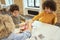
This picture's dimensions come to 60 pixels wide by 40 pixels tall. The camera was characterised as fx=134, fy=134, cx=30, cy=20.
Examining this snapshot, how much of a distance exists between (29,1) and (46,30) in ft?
8.10

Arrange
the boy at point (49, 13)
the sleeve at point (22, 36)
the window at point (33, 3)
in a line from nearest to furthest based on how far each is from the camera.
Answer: the sleeve at point (22, 36) < the boy at point (49, 13) < the window at point (33, 3)

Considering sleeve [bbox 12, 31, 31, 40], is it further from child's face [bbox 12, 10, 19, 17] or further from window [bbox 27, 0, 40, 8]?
window [bbox 27, 0, 40, 8]

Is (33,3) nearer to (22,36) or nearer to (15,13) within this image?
(15,13)

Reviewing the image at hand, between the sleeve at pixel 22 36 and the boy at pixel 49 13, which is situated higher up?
the boy at pixel 49 13

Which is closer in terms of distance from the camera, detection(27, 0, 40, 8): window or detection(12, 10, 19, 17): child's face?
detection(12, 10, 19, 17): child's face

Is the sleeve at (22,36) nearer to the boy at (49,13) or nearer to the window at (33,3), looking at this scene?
the boy at (49,13)

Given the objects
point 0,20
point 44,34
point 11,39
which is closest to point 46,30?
point 44,34

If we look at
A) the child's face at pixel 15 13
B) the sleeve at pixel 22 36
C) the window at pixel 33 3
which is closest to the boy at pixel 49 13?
the sleeve at pixel 22 36

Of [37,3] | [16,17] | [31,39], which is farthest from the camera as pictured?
[37,3]

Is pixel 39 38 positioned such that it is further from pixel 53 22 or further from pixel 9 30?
pixel 53 22

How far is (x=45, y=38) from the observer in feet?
4.87

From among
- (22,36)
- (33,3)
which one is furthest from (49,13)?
(33,3)

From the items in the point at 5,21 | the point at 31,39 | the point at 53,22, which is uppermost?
the point at 5,21

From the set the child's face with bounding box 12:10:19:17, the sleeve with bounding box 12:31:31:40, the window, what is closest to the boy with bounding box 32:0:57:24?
the sleeve with bounding box 12:31:31:40
